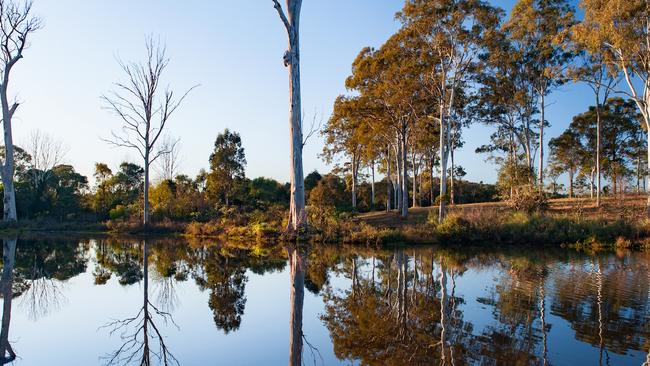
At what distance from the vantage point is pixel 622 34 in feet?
66.2

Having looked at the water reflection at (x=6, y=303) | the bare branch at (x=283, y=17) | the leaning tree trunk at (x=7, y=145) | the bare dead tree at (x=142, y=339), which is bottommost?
the bare dead tree at (x=142, y=339)

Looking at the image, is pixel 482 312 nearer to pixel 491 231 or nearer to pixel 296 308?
pixel 296 308

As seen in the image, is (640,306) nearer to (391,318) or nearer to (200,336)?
(391,318)

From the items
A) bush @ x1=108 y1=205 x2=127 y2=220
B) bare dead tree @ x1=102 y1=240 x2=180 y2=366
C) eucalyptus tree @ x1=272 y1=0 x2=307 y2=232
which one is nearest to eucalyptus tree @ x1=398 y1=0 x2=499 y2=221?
eucalyptus tree @ x1=272 y1=0 x2=307 y2=232

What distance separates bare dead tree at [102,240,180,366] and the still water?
0.02 metres

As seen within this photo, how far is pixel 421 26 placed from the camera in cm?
2252

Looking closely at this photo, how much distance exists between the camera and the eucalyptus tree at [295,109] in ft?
61.2

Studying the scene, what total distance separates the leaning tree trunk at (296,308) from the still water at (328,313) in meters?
0.03

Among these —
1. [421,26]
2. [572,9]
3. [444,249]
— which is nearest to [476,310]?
[444,249]

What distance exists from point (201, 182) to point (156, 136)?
47.4 ft

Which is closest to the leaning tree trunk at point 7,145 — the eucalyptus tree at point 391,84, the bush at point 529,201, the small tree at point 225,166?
the small tree at point 225,166

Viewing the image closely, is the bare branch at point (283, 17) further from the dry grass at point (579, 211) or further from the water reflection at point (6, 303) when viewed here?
the water reflection at point (6, 303)

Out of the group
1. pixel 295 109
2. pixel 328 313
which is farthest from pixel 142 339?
pixel 295 109

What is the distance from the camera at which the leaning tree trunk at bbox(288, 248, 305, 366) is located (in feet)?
→ 16.9
